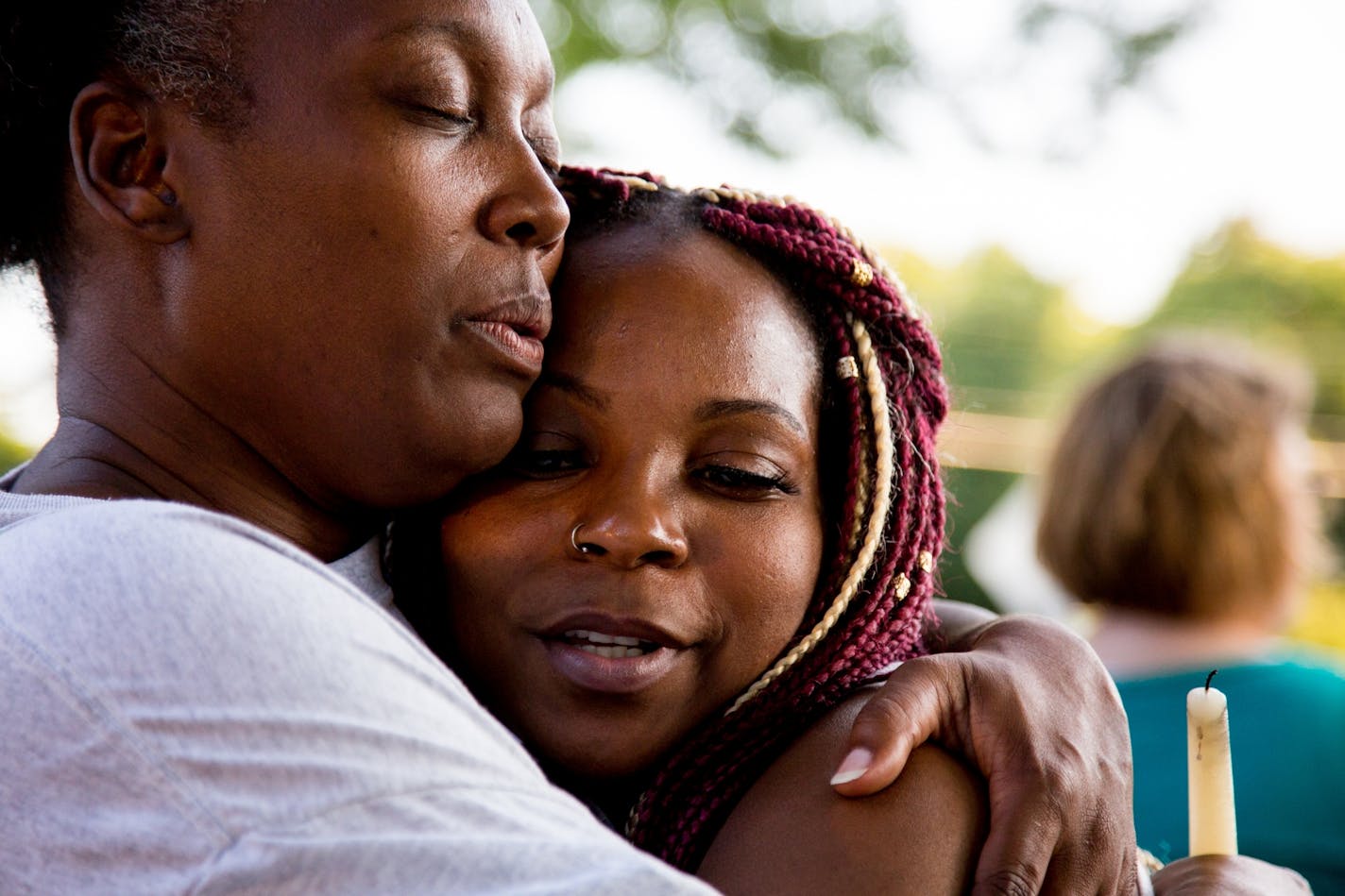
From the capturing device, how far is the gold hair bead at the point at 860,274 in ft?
7.66

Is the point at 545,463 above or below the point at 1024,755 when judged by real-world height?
A: above

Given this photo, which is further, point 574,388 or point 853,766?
point 574,388

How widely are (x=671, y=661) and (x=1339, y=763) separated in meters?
2.49

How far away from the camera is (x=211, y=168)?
76.4 inches

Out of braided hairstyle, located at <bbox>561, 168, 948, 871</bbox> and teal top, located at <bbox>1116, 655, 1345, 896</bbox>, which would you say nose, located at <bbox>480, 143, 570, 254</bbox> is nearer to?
braided hairstyle, located at <bbox>561, 168, 948, 871</bbox>

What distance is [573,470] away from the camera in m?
2.17

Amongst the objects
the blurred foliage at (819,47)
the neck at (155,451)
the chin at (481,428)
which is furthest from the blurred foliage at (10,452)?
the chin at (481,428)

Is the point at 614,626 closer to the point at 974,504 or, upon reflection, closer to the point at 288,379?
the point at 288,379

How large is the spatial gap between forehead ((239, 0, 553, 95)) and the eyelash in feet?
1.86

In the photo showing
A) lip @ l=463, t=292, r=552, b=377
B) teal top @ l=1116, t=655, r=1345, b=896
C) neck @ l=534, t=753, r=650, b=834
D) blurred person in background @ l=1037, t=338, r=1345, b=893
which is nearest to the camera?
lip @ l=463, t=292, r=552, b=377

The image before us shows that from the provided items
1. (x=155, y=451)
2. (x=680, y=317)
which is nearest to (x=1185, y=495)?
(x=680, y=317)

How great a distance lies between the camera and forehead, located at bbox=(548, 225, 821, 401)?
2.17 m

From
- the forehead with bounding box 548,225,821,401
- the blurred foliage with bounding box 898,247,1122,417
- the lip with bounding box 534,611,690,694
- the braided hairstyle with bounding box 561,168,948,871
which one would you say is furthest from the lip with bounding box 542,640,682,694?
the blurred foliage with bounding box 898,247,1122,417

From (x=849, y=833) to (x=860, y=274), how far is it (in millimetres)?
944
